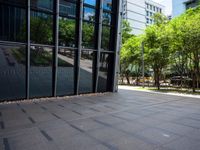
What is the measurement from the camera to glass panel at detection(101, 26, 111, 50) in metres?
13.8

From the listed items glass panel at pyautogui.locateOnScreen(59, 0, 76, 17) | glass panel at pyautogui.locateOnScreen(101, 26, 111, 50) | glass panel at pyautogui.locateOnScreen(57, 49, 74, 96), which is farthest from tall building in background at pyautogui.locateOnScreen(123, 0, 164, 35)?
glass panel at pyautogui.locateOnScreen(57, 49, 74, 96)

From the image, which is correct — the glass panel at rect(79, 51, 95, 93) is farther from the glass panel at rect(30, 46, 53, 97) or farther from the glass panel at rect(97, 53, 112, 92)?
the glass panel at rect(30, 46, 53, 97)

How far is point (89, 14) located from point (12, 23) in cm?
483

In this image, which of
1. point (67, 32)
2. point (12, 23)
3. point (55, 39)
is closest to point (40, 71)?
point (55, 39)

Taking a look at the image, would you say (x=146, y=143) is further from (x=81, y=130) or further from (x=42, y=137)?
(x=42, y=137)

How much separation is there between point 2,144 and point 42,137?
35.3 inches

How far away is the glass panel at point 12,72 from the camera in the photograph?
31.9 feet

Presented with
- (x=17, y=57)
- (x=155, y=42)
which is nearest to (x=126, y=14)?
(x=155, y=42)

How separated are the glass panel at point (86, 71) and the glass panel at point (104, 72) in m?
0.74

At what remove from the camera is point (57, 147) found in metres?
4.50

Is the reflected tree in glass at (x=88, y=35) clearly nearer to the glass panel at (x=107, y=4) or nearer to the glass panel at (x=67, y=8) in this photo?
the glass panel at (x=67, y=8)

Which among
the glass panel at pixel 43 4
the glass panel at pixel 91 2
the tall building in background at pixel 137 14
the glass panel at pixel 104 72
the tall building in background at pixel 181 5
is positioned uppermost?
the tall building in background at pixel 137 14

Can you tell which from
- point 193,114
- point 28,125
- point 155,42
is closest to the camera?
point 28,125

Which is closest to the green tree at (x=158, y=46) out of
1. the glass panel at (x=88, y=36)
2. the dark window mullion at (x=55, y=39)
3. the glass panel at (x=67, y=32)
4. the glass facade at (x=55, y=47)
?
the glass facade at (x=55, y=47)
